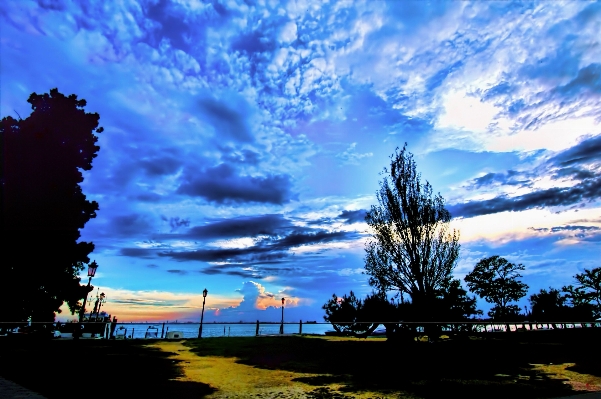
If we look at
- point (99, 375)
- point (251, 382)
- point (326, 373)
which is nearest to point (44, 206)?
point (99, 375)

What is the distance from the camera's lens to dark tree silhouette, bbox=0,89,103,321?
2445 centimetres

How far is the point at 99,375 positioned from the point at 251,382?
4.41m

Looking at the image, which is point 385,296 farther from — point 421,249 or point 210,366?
point 210,366

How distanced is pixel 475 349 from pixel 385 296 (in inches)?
587

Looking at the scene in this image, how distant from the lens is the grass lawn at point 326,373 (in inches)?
318

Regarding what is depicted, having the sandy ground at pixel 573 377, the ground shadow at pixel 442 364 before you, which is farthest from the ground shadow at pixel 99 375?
the sandy ground at pixel 573 377

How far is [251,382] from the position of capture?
366 inches

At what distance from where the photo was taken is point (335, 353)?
610 inches

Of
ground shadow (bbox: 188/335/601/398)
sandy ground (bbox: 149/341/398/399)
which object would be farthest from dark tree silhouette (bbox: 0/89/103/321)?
sandy ground (bbox: 149/341/398/399)

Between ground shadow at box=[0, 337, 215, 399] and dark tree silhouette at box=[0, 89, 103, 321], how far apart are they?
13.7m

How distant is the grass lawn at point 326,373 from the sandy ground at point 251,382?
0.9 inches

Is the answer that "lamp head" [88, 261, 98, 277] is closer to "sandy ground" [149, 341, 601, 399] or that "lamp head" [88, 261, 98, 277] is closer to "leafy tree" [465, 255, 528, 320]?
"sandy ground" [149, 341, 601, 399]

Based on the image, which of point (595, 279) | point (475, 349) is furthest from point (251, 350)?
point (595, 279)

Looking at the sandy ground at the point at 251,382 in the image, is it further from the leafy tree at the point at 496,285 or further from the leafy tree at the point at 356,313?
the leafy tree at the point at 496,285
